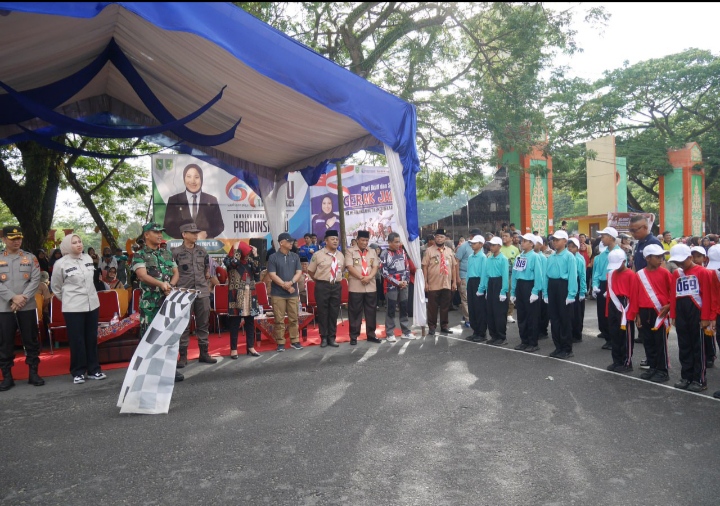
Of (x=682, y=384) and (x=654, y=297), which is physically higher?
(x=654, y=297)

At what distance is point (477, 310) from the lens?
8492 mm

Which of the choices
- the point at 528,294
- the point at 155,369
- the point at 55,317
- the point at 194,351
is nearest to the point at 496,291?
the point at 528,294

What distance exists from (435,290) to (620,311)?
3.25m

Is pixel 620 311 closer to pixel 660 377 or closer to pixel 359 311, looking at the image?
pixel 660 377

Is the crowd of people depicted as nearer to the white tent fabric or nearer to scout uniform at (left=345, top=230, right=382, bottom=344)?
scout uniform at (left=345, top=230, right=382, bottom=344)

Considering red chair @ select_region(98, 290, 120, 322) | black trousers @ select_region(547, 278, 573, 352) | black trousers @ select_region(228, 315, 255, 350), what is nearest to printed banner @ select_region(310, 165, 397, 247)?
red chair @ select_region(98, 290, 120, 322)

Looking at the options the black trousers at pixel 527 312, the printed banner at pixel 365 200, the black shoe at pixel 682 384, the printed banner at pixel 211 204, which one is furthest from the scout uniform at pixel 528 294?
the printed banner at pixel 365 200

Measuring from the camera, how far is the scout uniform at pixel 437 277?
29.0 feet

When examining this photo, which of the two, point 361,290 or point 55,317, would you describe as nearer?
point 55,317

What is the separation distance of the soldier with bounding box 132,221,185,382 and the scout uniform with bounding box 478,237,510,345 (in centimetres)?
470

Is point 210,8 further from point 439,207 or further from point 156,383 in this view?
point 439,207

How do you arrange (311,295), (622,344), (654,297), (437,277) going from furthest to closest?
1. (311,295)
2. (437,277)
3. (622,344)
4. (654,297)

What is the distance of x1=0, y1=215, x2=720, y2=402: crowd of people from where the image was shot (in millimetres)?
5641

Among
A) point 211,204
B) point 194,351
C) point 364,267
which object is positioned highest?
point 211,204
